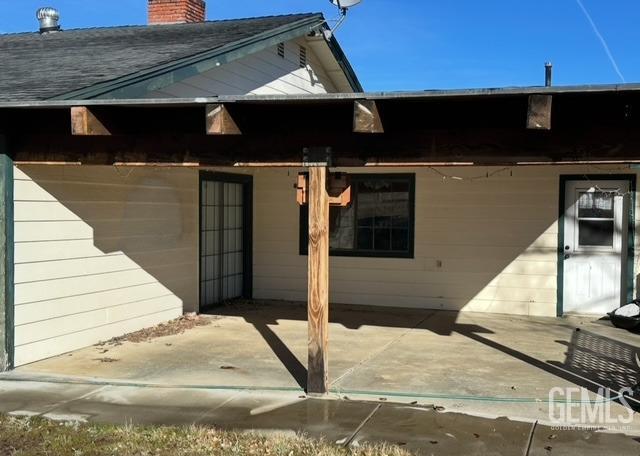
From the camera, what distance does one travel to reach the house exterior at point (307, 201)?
5.51 metres

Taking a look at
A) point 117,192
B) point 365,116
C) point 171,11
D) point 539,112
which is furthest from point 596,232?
point 171,11

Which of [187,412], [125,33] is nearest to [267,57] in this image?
[125,33]

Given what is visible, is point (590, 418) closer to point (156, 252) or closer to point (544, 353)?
point (544, 353)

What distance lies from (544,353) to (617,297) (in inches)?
119

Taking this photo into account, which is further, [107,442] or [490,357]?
[490,357]

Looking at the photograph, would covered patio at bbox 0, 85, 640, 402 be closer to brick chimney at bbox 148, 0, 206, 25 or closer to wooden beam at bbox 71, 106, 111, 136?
wooden beam at bbox 71, 106, 111, 136

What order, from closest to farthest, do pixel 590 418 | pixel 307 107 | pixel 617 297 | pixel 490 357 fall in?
pixel 590 418 < pixel 307 107 < pixel 490 357 < pixel 617 297

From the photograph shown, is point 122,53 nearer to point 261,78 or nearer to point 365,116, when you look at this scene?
point 261,78

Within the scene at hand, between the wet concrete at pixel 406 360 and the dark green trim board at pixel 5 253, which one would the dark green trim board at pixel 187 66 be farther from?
the wet concrete at pixel 406 360

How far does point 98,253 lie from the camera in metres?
8.02

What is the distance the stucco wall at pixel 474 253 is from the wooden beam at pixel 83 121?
598 cm

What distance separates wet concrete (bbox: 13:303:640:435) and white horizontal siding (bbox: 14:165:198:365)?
0.43 m

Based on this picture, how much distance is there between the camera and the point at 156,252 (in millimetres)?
9227

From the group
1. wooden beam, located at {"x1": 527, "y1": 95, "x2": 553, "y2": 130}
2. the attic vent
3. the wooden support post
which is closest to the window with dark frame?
the attic vent
